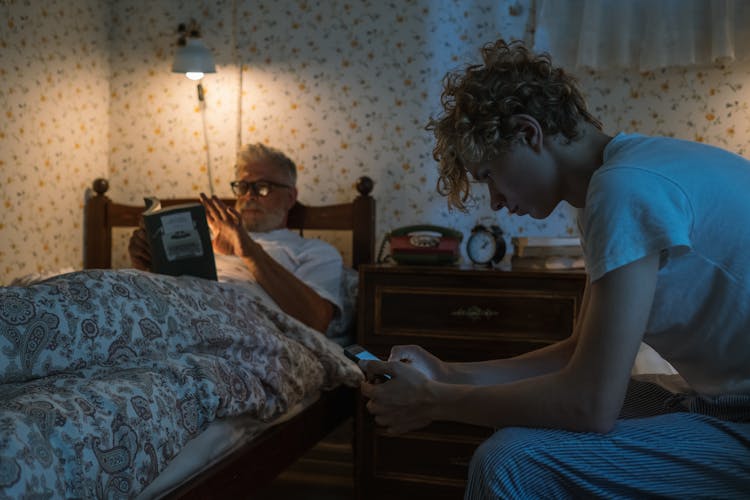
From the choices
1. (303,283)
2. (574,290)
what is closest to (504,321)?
(574,290)

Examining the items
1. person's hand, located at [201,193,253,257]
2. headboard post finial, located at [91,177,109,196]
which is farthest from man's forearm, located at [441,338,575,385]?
headboard post finial, located at [91,177,109,196]

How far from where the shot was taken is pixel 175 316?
1531mm

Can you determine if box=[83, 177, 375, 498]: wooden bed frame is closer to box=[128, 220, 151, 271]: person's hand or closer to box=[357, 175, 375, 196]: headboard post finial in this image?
box=[357, 175, 375, 196]: headboard post finial

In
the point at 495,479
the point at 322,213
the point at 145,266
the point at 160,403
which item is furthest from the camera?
the point at 322,213

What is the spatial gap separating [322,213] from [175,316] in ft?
3.87

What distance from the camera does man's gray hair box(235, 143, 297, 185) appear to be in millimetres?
2572

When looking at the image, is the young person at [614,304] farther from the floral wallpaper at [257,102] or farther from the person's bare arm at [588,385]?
the floral wallpaper at [257,102]

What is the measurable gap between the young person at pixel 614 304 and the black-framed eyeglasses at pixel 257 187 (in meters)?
1.41

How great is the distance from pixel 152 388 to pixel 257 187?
1.32m

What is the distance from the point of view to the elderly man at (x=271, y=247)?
224cm

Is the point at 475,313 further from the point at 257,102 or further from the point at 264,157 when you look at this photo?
the point at 257,102

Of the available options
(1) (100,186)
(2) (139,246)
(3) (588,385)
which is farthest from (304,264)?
(3) (588,385)

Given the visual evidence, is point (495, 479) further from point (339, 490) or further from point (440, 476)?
point (339, 490)

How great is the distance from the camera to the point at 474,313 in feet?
7.23
